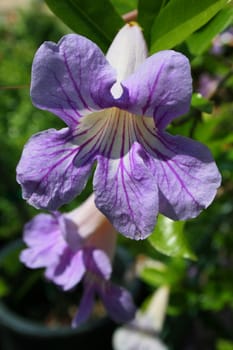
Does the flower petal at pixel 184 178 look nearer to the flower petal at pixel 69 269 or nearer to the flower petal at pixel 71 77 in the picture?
the flower petal at pixel 71 77

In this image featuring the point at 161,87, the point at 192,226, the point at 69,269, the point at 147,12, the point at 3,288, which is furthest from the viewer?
the point at 3,288

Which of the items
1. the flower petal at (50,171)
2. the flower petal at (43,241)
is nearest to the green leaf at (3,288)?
the flower petal at (43,241)

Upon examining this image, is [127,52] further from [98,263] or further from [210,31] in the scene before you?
[98,263]

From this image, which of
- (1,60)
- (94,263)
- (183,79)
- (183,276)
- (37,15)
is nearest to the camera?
(183,79)

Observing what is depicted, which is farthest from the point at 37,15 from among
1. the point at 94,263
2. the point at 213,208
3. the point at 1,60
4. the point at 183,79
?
the point at 183,79

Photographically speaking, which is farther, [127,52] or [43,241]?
[43,241]

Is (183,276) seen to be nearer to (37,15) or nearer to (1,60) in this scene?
(1,60)

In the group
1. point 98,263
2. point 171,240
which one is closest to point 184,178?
point 171,240
